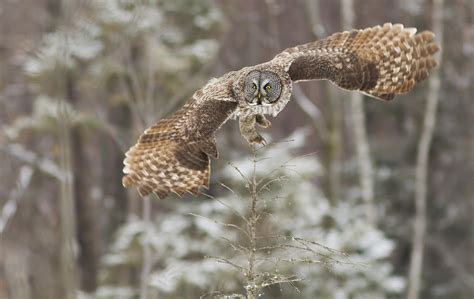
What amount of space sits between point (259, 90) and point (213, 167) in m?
9.49

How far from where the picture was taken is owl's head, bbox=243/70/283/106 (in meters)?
3.26

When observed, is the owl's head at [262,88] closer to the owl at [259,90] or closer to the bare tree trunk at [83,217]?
the owl at [259,90]

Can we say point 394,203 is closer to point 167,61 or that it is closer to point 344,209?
point 344,209

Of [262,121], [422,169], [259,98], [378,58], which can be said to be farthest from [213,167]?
[259,98]

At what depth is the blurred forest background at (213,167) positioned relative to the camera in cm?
978

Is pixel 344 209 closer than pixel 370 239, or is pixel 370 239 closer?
pixel 370 239

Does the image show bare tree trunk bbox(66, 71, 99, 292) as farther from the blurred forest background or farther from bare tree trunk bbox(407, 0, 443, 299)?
bare tree trunk bbox(407, 0, 443, 299)

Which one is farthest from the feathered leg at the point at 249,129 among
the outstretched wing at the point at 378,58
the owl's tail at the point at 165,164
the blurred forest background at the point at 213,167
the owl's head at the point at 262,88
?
the blurred forest background at the point at 213,167

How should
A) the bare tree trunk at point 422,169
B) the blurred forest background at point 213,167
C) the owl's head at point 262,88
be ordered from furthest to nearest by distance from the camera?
1. the bare tree trunk at point 422,169
2. the blurred forest background at point 213,167
3. the owl's head at point 262,88

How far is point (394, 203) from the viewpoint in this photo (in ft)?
54.3

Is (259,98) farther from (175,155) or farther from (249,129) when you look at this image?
(175,155)

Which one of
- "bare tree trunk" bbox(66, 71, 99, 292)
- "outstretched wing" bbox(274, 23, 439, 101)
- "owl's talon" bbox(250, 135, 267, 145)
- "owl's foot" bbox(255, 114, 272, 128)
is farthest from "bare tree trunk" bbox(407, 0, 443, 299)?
"owl's talon" bbox(250, 135, 267, 145)

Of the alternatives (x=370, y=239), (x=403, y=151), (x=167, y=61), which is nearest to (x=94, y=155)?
(x=403, y=151)

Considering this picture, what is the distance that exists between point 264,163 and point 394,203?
7.85 m
